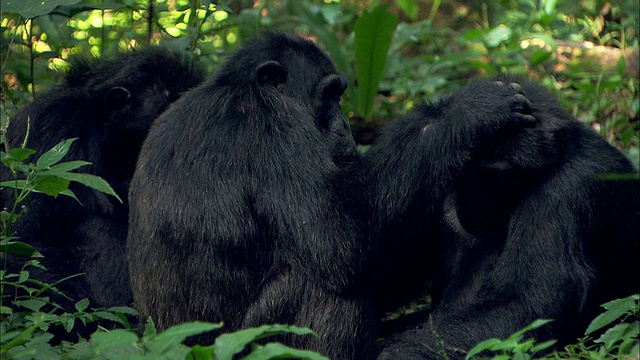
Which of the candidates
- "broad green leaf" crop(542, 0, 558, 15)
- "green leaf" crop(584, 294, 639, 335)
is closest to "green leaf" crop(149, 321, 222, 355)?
"green leaf" crop(584, 294, 639, 335)

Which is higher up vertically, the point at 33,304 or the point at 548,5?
the point at 548,5

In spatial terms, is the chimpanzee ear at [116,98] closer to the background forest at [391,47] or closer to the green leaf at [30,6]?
the background forest at [391,47]

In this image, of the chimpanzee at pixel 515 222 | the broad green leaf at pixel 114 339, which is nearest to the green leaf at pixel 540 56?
the chimpanzee at pixel 515 222

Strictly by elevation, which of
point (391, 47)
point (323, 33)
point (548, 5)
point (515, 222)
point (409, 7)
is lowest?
point (515, 222)

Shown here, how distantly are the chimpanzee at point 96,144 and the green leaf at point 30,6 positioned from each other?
966 mm

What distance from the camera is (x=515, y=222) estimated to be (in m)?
4.31

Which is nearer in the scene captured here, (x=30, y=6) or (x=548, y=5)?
(x=30, y=6)

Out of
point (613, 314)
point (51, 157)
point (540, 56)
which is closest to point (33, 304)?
point (51, 157)

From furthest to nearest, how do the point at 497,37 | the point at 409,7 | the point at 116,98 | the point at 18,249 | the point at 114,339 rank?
the point at 409,7, the point at 497,37, the point at 116,98, the point at 18,249, the point at 114,339

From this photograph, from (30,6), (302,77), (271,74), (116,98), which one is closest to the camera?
(30,6)

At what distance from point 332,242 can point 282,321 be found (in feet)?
1.64

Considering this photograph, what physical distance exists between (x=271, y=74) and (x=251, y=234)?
3.46 feet

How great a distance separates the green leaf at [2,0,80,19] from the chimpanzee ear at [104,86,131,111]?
1.23m

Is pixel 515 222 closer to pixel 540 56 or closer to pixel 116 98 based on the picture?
pixel 116 98
